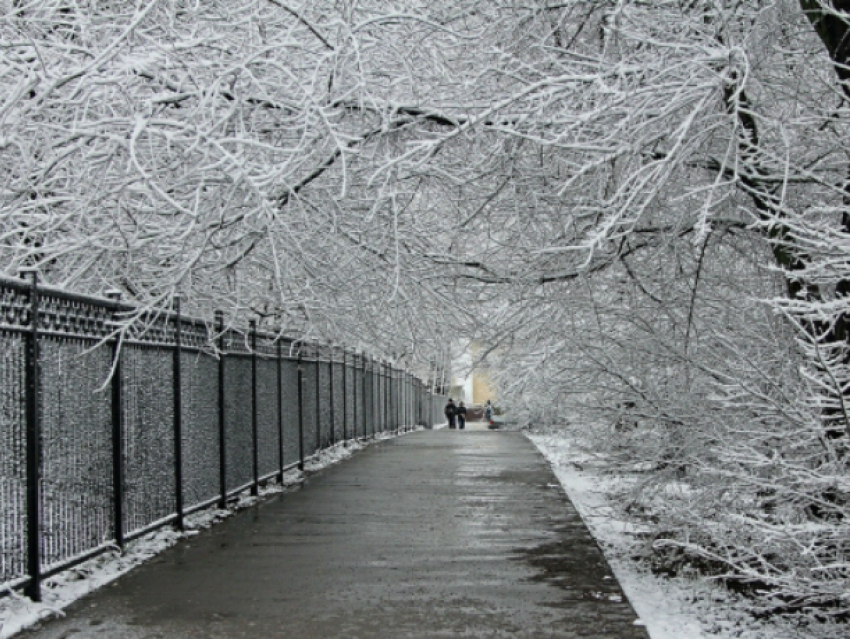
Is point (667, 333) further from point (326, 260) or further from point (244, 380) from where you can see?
point (244, 380)

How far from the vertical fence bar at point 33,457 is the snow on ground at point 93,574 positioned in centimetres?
19

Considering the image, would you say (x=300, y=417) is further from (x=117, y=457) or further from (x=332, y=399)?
(x=117, y=457)

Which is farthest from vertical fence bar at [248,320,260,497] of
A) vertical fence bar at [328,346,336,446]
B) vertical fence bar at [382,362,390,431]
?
vertical fence bar at [382,362,390,431]

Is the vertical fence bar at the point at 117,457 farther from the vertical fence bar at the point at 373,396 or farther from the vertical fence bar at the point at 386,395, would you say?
the vertical fence bar at the point at 386,395

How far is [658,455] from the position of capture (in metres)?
8.62

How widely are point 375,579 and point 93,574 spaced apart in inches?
78.1

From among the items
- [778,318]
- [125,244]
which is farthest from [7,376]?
[778,318]

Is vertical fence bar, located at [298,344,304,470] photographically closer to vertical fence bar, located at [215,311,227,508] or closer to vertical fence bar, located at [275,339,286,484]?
vertical fence bar, located at [275,339,286,484]

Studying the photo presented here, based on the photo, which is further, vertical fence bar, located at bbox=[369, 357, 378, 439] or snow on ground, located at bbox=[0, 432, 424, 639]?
vertical fence bar, located at bbox=[369, 357, 378, 439]

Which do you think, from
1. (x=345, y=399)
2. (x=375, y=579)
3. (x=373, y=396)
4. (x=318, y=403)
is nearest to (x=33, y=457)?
(x=375, y=579)

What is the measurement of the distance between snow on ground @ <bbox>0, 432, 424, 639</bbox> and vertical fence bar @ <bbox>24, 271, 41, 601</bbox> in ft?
0.62

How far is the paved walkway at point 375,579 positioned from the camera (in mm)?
6508

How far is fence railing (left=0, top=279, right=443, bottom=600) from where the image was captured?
699cm

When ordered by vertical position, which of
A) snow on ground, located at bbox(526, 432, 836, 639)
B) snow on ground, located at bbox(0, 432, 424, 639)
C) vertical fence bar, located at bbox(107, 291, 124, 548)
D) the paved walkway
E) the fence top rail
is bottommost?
snow on ground, located at bbox(526, 432, 836, 639)
